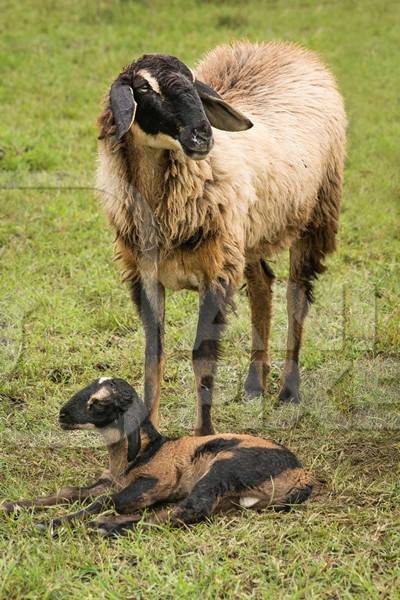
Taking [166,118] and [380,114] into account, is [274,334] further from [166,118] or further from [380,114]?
[380,114]


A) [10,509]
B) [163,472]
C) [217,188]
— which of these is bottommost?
[10,509]

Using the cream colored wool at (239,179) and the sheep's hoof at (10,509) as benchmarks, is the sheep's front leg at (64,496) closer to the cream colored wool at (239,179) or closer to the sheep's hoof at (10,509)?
the sheep's hoof at (10,509)

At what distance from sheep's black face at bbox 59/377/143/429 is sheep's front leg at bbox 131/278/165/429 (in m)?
0.59

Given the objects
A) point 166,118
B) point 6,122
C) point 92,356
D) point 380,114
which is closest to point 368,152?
point 380,114

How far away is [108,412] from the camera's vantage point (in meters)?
4.77

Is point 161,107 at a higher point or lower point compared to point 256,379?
higher

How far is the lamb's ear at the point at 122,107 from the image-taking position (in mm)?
4777

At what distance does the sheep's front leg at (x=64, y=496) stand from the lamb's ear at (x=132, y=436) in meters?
0.24

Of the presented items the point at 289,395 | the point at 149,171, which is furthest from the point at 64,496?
the point at 289,395

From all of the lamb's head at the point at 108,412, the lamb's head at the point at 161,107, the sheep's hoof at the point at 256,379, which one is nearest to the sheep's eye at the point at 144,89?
the lamb's head at the point at 161,107

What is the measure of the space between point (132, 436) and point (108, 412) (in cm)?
16

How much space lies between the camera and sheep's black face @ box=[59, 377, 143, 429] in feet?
15.5

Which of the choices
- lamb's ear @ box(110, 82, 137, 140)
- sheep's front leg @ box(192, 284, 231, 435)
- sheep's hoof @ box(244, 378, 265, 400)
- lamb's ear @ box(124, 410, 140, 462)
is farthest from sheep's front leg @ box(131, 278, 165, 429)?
sheep's hoof @ box(244, 378, 265, 400)

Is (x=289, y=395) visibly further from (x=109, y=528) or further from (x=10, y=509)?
(x=10, y=509)
